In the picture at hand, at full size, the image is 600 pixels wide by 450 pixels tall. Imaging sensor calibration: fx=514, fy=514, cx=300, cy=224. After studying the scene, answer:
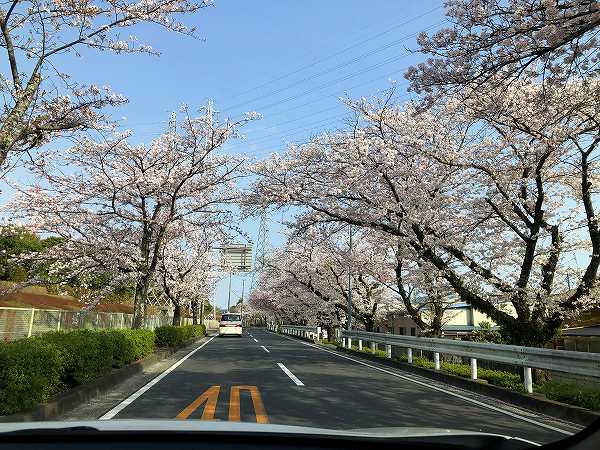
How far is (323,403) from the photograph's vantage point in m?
8.67

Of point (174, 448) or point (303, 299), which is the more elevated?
point (303, 299)

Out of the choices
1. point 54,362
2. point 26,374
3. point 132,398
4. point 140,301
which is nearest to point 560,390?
point 132,398

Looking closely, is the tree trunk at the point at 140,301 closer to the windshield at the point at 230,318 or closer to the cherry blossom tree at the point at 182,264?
the cherry blossom tree at the point at 182,264

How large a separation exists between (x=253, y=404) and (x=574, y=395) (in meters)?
5.34

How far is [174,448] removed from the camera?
221cm

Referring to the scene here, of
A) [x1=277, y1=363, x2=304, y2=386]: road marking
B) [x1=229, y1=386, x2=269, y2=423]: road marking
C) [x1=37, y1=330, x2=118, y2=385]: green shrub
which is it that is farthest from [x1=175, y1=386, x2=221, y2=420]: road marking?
[x1=37, y1=330, x2=118, y2=385]: green shrub

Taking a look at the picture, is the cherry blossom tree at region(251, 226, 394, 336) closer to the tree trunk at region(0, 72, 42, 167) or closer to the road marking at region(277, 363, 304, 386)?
the road marking at region(277, 363, 304, 386)

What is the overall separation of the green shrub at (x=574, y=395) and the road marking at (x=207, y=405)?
5.81 metres

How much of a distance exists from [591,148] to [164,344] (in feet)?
57.2

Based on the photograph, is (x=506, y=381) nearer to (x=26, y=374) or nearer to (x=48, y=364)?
(x=48, y=364)

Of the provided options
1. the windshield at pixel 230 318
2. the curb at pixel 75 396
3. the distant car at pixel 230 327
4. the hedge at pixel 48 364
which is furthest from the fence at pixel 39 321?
the windshield at pixel 230 318

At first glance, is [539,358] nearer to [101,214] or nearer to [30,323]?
[30,323]

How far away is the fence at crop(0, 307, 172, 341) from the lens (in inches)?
480

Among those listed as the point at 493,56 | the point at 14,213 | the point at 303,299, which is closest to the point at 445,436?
the point at 493,56
